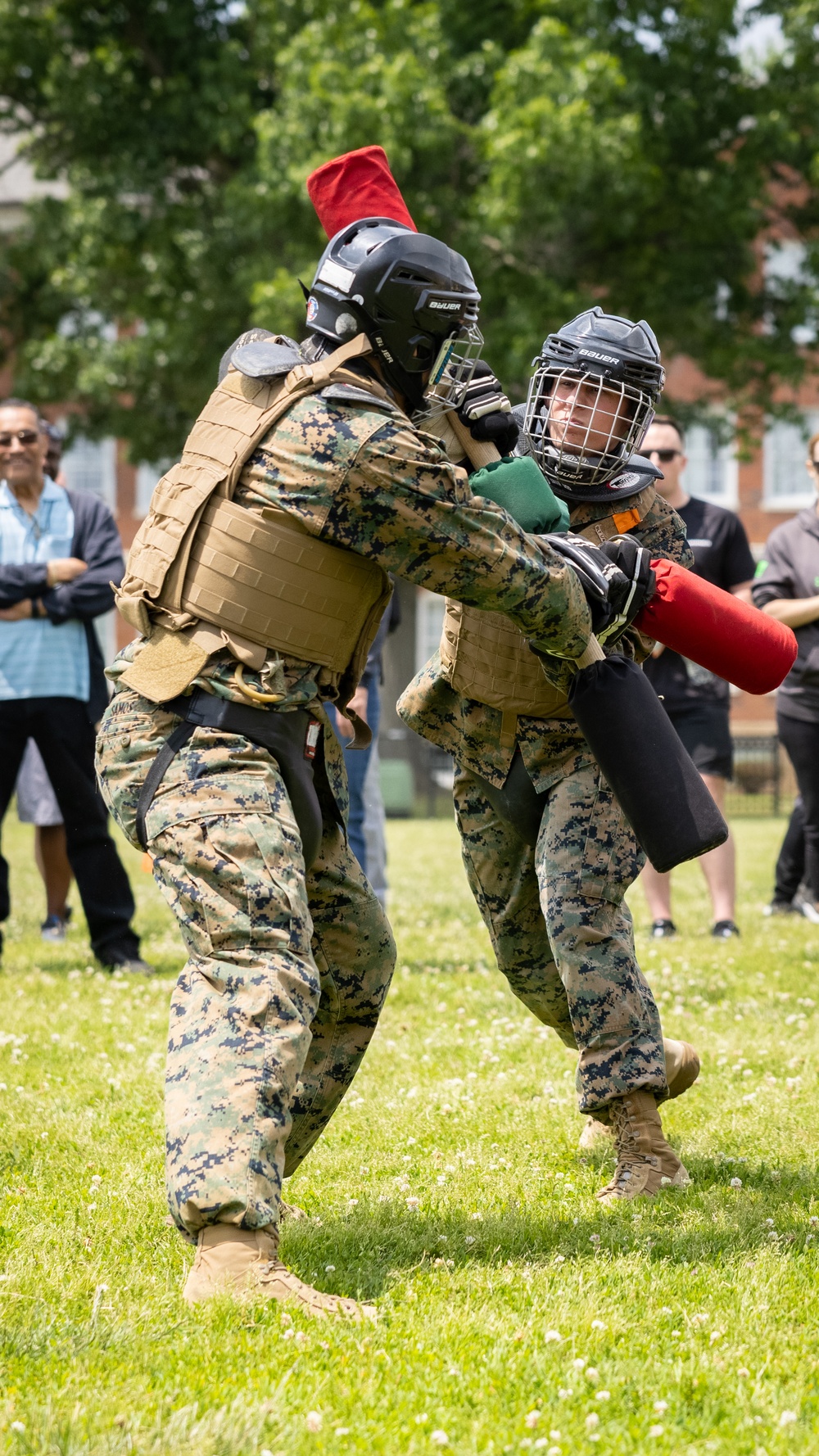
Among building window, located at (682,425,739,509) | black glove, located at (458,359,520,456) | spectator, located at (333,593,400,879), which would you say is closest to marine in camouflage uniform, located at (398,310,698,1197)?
black glove, located at (458,359,520,456)

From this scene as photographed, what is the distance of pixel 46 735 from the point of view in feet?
26.1

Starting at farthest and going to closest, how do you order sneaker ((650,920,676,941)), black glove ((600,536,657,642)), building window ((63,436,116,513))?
building window ((63,436,116,513))
sneaker ((650,920,676,941))
black glove ((600,536,657,642))

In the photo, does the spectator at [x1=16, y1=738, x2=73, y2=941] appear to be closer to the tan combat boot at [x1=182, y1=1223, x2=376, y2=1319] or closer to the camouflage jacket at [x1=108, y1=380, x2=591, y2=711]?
the camouflage jacket at [x1=108, y1=380, x2=591, y2=711]

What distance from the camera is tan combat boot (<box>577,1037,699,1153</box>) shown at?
4.61 metres

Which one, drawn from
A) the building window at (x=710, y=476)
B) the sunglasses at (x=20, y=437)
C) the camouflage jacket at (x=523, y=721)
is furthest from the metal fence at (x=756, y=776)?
the camouflage jacket at (x=523, y=721)

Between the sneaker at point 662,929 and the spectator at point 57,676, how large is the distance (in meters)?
3.10

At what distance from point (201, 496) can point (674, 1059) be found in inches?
94.3

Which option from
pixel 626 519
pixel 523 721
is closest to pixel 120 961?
pixel 523 721

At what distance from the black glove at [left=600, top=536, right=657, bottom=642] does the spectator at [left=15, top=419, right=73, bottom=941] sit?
591 centimetres

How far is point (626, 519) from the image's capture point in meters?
4.52

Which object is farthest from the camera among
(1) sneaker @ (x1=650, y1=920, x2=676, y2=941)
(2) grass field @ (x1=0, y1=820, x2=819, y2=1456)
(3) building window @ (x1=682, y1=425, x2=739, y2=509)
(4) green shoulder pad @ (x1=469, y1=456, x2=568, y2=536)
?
(3) building window @ (x1=682, y1=425, x2=739, y2=509)

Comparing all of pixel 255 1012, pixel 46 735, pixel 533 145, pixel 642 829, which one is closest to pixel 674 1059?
pixel 642 829

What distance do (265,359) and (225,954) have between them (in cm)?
140

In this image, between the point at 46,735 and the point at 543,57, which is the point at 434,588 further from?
the point at 543,57
